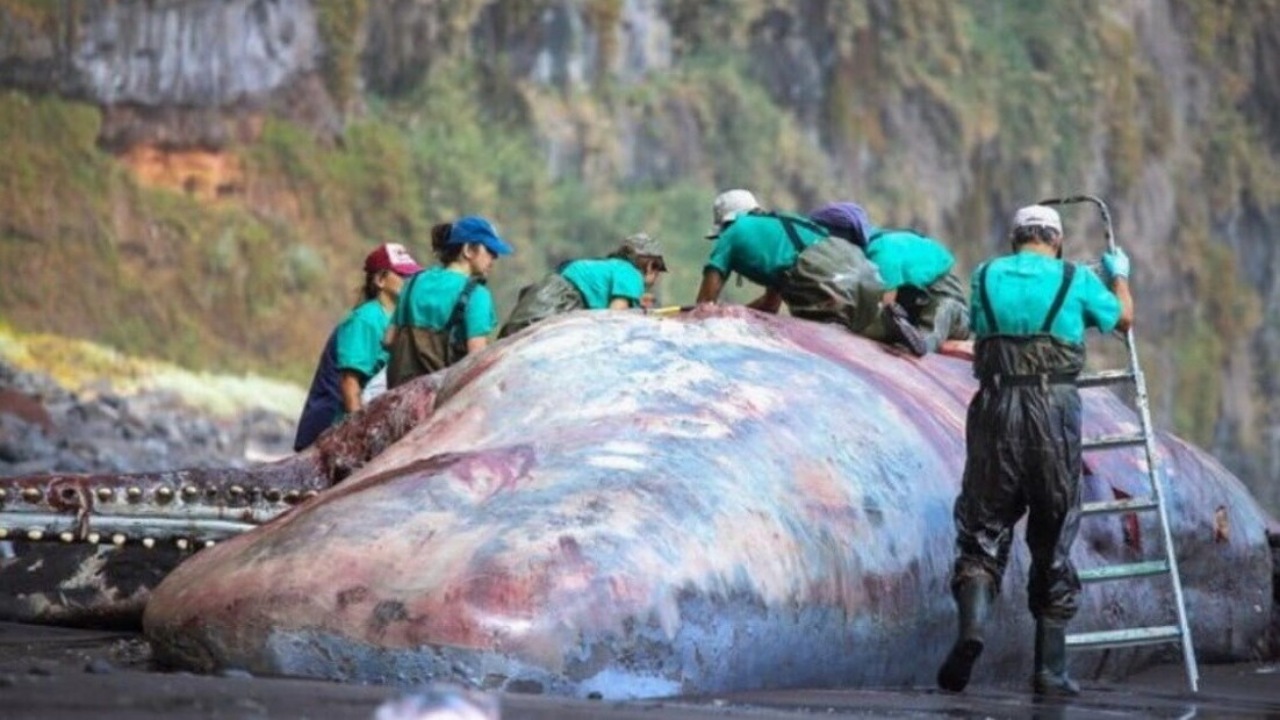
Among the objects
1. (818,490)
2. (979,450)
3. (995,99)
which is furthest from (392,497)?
(995,99)

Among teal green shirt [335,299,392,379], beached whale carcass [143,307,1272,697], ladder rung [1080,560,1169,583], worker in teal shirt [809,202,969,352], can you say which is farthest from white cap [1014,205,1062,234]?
teal green shirt [335,299,392,379]

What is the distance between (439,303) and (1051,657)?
4120 mm

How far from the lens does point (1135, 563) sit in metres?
12.3

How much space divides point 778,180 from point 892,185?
9.14ft

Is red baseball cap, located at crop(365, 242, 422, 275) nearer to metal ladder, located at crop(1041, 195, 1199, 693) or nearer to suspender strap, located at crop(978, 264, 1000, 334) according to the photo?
metal ladder, located at crop(1041, 195, 1199, 693)

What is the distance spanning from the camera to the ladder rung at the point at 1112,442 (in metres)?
11.9

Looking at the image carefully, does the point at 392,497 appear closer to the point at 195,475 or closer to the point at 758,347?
the point at 758,347

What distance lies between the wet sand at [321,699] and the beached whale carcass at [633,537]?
187mm

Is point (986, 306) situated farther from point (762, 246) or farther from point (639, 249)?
point (639, 249)

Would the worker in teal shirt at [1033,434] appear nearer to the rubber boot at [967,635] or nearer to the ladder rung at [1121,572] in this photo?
the rubber boot at [967,635]

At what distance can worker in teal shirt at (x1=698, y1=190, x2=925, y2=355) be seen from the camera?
12547 millimetres

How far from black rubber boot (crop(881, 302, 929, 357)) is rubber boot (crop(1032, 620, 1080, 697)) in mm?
1783

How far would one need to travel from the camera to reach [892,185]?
52.3 metres

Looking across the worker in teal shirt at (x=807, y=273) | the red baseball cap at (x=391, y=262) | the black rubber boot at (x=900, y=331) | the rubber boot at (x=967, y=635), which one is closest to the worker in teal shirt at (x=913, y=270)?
the worker in teal shirt at (x=807, y=273)
